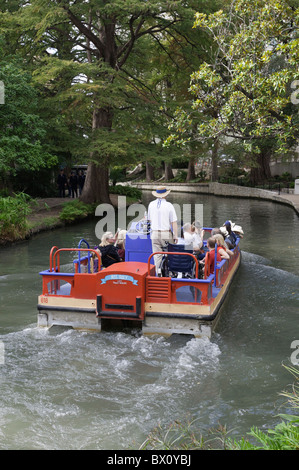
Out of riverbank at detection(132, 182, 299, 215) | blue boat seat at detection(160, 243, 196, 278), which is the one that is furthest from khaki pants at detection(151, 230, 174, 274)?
riverbank at detection(132, 182, 299, 215)

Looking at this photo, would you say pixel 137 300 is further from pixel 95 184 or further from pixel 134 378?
pixel 95 184

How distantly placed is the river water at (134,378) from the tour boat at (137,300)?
238mm

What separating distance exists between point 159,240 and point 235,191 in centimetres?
3555

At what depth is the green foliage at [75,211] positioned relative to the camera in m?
24.1

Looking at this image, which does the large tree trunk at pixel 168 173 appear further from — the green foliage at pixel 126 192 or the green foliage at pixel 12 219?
the green foliage at pixel 12 219

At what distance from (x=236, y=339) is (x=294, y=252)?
9055 mm

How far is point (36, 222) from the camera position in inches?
859

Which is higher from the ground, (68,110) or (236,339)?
(68,110)

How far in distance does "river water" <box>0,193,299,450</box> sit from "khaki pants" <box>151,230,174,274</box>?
5.27 ft

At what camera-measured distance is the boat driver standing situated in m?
9.81

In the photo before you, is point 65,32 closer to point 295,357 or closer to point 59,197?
point 59,197

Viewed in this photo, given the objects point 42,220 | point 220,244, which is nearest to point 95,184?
point 42,220

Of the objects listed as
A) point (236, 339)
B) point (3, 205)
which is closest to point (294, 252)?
point (236, 339)

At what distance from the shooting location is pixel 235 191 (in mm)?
44562
